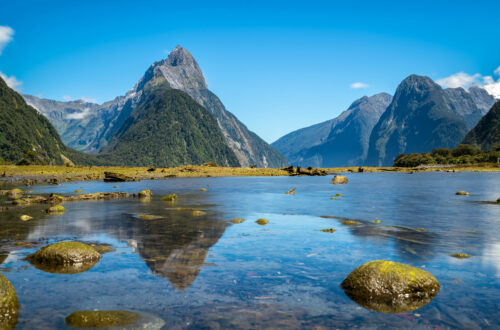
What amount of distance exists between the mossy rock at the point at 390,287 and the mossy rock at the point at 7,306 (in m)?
10.0

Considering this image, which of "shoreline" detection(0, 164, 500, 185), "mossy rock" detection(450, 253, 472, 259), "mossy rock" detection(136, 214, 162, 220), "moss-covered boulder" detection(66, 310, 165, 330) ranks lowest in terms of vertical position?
"moss-covered boulder" detection(66, 310, 165, 330)

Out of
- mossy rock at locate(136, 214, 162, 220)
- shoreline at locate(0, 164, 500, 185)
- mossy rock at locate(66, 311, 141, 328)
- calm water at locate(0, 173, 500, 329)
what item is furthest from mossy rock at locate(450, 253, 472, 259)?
shoreline at locate(0, 164, 500, 185)

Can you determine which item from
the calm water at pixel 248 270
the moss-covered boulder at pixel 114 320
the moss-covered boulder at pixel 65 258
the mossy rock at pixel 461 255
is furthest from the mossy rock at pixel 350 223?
the moss-covered boulder at pixel 114 320

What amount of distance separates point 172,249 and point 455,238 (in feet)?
53.9

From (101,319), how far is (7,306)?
278 cm

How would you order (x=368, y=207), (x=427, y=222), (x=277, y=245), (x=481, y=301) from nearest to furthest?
1. (x=481, y=301)
2. (x=277, y=245)
3. (x=427, y=222)
4. (x=368, y=207)

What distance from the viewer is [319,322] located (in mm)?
10016

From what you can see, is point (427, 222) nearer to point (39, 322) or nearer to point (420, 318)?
point (420, 318)

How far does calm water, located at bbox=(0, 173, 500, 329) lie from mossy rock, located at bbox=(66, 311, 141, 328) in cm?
41

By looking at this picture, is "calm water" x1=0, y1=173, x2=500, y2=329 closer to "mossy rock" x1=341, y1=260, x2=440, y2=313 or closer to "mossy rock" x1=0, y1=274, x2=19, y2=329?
"mossy rock" x1=0, y1=274, x2=19, y2=329

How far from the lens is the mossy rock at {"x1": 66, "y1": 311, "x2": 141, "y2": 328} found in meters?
9.73

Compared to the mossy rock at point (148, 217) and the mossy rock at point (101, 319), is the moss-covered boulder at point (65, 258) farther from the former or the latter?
the mossy rock at point (148, 217)

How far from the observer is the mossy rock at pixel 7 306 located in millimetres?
9780

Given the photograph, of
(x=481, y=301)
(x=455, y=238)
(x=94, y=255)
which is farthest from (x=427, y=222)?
(x=94, y=255)
